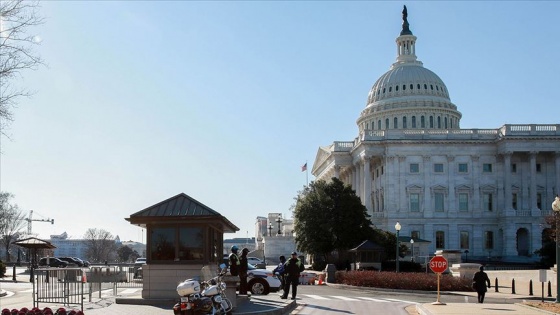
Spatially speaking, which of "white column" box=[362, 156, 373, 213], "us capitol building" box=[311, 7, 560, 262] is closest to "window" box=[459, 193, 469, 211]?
"us capitol building" box=[311, 7, 560, 262]

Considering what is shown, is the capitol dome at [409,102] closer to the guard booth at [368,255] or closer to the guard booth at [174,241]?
the guard booth at [368,255]

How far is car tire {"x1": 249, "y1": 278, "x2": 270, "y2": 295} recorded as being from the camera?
3422 centimetres

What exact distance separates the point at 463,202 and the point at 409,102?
36.4m

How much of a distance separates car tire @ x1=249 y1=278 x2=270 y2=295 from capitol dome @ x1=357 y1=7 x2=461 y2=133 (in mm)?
113607

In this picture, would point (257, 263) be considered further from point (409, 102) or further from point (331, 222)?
point (409, 102)

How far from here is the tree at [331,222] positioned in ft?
265

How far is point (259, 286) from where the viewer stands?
113 feet

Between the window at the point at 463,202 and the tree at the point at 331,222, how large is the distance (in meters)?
32.7

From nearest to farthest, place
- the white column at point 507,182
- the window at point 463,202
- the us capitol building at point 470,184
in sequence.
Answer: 1. the us capitol building at point 470,184
2. the white column at point 507,182
3. the window at point 463,202

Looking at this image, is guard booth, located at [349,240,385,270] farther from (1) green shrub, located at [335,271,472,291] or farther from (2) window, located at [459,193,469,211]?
(2) window, located at [459,193,469,211]

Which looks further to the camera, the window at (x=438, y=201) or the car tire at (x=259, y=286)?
the window at (x=438, y=201)

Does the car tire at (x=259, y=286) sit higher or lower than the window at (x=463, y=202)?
lower

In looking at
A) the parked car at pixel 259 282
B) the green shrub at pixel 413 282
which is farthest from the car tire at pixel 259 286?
the green shrub at pixel 413 282

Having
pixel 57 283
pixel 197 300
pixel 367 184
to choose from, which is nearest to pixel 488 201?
pixel 367 184
